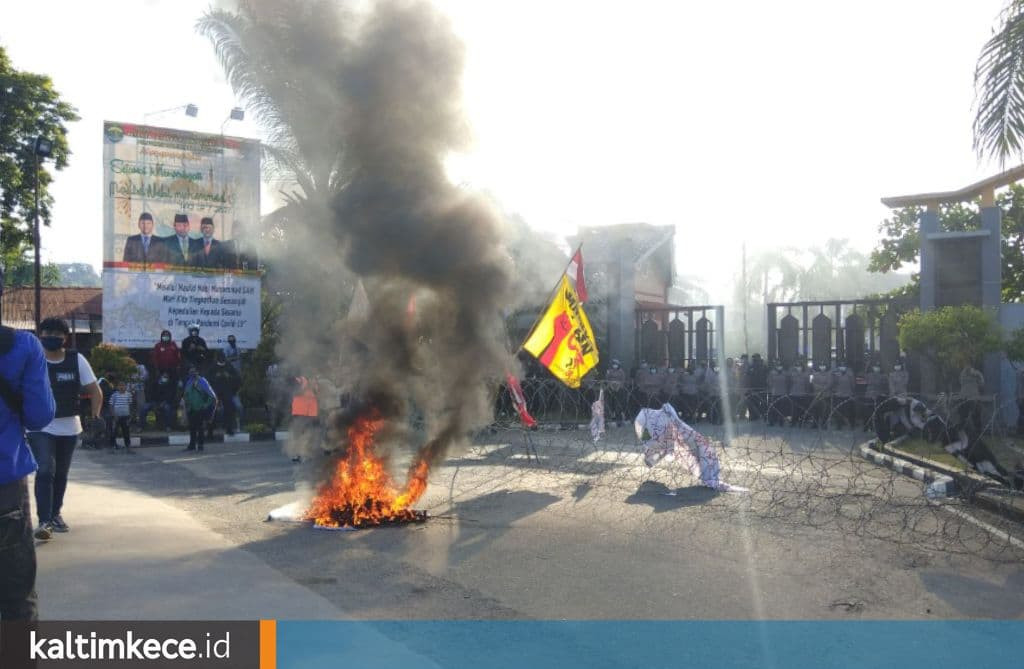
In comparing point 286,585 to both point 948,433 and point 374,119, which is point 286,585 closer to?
point 374,119

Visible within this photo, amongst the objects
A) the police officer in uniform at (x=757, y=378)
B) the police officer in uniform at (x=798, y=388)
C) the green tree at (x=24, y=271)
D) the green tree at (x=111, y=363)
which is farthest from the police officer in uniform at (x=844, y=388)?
the green tree at (x=24, y=271)

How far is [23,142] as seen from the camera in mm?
25047

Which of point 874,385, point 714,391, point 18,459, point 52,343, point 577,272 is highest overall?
point 577,272

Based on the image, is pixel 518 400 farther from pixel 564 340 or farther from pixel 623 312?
pixel 623 312

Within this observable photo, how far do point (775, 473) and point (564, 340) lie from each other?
3129 millimetres

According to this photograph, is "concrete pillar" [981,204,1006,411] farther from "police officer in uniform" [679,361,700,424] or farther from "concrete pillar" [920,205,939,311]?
"police officer in uniform" [679,361,700,424]

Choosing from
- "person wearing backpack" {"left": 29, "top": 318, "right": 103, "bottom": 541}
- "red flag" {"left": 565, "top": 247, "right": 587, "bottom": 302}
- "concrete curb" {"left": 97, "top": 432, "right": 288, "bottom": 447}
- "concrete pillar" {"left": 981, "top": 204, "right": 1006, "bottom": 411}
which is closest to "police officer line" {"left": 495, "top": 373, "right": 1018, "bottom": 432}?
"concrete pillar" {"left": 981, "top": 204, "right": 1006, "bottom": 411}

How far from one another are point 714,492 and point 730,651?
555 cm

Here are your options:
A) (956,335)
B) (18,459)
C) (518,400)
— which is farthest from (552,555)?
(956,335)

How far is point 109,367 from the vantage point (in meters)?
17.2

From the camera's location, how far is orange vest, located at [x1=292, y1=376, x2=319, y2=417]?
11867mm

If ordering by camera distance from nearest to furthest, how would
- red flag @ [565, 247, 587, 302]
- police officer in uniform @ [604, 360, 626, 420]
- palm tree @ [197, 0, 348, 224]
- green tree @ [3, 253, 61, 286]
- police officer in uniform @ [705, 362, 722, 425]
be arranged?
palm tree @ [197, 0, 348, 224] → red flag @ [565, 247, 587, 302] → police officer in uniform @ [604, 360, 626, 420] → police officer in uniform @ [705, 362, 722, 425] → green tree @ [3, 253, 61, 286]

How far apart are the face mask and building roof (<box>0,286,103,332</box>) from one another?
56.6 feet

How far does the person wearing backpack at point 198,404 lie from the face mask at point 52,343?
763 cm
